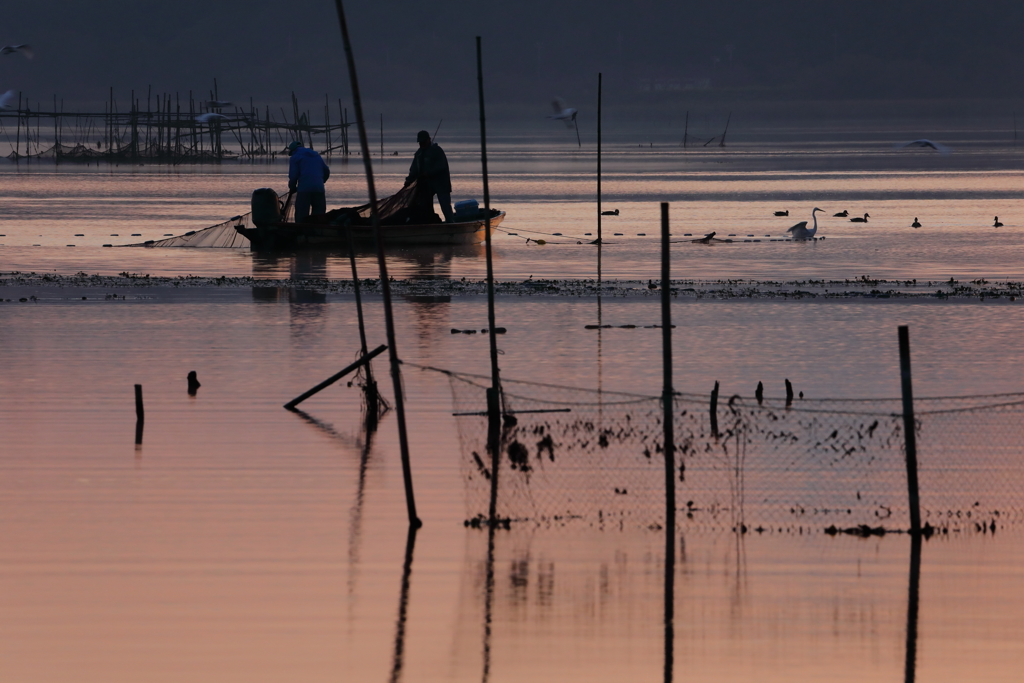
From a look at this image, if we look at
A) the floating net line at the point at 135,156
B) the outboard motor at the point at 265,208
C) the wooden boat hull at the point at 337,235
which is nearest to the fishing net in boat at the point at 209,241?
the wooden boat hull at the point at 337,235

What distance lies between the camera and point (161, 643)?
26.9ft

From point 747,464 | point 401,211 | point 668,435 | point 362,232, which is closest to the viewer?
point 668,435

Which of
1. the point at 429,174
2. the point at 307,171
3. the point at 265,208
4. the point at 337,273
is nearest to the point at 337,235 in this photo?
the point at 307,171

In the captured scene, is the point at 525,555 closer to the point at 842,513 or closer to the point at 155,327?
the point at 842,513

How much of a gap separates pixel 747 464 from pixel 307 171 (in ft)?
58.9

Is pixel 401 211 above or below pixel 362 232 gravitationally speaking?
above

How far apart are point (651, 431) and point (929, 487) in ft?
8.42

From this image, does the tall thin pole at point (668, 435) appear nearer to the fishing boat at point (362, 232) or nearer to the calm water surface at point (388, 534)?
the calm water surface at point (388, 534)

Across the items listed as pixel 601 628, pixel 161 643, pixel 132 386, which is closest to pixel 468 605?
pixel 601 628

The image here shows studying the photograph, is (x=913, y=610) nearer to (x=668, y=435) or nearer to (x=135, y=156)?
(x=668, y=435)

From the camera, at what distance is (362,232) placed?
92.4 feet

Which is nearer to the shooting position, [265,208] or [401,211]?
[401,211]

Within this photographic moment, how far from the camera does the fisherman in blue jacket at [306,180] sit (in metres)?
28.4

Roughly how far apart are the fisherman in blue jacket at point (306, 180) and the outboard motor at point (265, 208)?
0.38m
